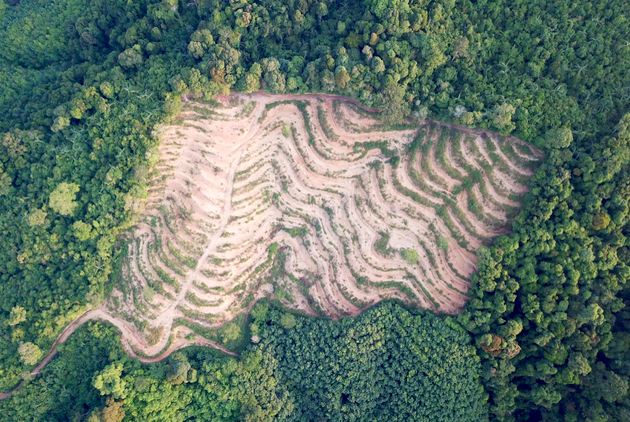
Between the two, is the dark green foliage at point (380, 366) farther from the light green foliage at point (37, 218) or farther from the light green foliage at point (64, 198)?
the light green foliage at point (37, 218)

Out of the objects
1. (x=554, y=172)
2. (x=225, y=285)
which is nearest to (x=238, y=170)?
(x=225, y=285)

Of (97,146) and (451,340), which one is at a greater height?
(97,146)

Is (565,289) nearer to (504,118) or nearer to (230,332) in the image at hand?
(504,118)

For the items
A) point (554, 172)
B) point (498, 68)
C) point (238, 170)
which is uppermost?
point (498, 68)

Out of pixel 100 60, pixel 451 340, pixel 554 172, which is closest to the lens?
pixel 554 172

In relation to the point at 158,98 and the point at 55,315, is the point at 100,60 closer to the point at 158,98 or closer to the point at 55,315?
the point at 158,98
